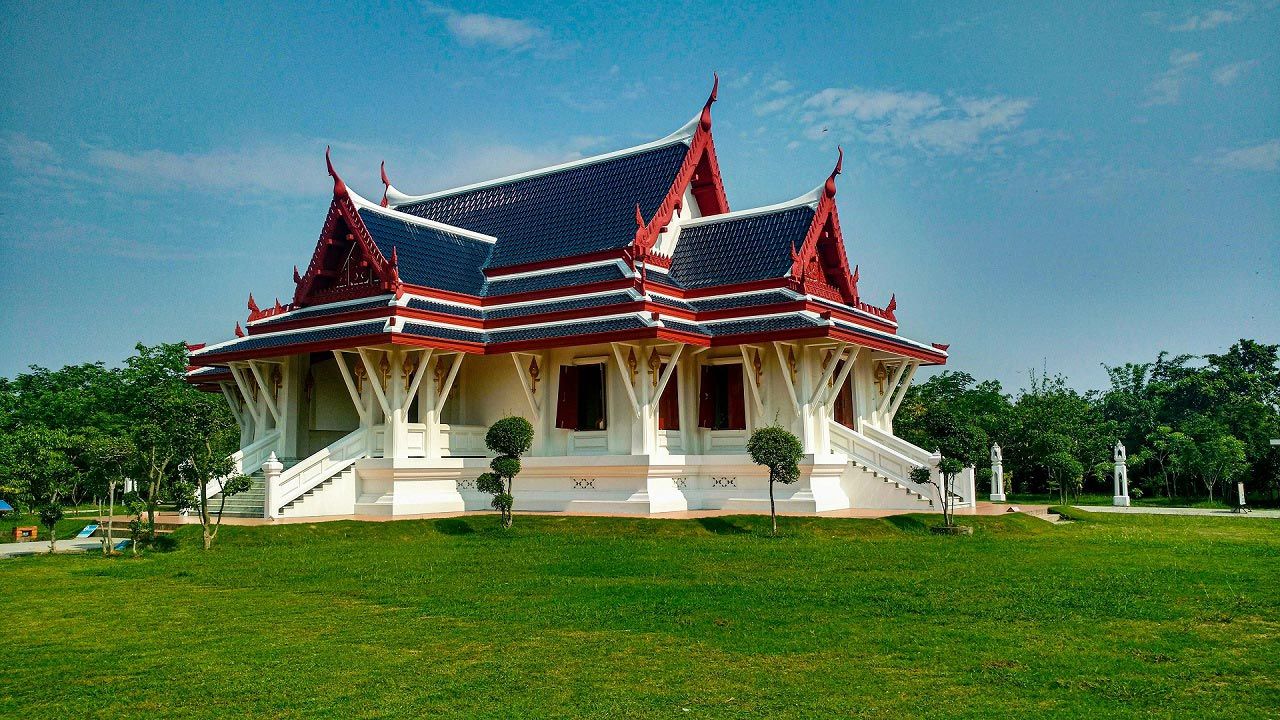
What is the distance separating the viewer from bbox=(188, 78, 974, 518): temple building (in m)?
18.7

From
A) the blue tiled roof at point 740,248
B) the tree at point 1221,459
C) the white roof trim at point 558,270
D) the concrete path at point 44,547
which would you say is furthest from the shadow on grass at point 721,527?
the tree at point 1221,459

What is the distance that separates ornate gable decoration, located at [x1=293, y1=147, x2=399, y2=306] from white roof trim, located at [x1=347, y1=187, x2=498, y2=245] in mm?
443

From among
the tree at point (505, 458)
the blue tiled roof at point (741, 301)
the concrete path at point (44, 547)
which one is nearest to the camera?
the concrete path at point (44, 547)

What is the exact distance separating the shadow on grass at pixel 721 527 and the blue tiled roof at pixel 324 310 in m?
7.43

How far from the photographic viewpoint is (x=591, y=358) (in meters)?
20.0

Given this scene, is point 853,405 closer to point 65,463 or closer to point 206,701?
point 65,463

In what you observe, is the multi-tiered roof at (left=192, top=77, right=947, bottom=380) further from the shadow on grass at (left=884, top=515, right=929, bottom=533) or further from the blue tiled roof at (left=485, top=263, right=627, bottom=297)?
the shadow on grass at (left=884, top=515, right=929, bottom=533)

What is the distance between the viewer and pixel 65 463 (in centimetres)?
1524

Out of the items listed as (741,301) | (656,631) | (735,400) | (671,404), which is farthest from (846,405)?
(656,631)

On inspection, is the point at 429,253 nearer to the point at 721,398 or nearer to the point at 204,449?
the point at 721,398

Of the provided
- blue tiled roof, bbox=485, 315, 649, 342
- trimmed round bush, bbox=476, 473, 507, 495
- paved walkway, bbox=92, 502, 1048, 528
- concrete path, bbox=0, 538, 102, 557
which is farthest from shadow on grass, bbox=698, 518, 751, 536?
concrete path, bbox=0, 538, 102, 557

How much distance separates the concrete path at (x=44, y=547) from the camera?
1542 cm

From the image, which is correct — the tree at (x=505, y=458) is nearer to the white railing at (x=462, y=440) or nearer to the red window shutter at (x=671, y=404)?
the white railing at (x=462, y=440)

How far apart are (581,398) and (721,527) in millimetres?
4903
